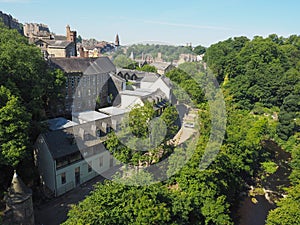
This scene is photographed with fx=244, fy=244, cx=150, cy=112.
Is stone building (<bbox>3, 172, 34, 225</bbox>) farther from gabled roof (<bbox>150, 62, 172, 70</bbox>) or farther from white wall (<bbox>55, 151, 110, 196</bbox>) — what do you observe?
gabled roof (<bbox>150, 62, 172, 70</bbox>)

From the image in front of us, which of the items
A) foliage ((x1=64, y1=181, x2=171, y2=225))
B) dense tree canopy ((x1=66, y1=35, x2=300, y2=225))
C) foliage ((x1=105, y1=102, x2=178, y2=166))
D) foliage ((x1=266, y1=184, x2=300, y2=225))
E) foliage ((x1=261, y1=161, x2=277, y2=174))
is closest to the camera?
foliage ((x1=64, y1=181, x2=171, y2=225))

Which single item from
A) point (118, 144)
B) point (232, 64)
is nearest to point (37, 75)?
point (118, 144)

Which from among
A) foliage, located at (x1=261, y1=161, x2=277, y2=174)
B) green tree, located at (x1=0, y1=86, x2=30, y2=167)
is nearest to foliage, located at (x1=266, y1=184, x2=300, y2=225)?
foliage, located at (x1=261, y1=161, x2=277, y2=174)

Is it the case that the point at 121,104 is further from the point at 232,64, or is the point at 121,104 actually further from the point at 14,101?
the point at 232,64

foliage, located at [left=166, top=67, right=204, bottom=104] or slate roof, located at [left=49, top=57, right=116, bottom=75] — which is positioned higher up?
slate roof, located at [left=49, top=57, right=116, bottom=75]

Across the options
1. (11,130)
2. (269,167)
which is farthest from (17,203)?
(269,167)

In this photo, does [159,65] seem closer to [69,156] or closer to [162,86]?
[162,86]
